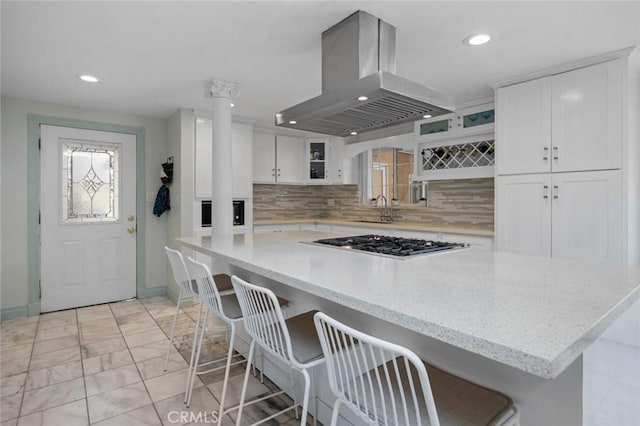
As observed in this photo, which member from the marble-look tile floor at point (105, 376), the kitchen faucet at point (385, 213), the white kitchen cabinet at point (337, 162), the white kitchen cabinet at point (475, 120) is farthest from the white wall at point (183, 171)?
the white kitchen cabinet at point (475, 120)

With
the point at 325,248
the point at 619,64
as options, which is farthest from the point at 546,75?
the point at 325,248

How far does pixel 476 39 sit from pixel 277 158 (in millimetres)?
3202

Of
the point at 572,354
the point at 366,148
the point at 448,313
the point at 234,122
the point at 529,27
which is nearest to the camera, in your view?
the point at 572,354

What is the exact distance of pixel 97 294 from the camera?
3.98 meters

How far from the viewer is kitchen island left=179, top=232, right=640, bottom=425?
780mm

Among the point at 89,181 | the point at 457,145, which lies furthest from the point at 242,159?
the point at 457,145

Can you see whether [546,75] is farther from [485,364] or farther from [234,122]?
[234,122]

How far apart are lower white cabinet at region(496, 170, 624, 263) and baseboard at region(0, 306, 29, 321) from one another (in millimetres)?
4666

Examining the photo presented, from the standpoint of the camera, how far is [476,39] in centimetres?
220

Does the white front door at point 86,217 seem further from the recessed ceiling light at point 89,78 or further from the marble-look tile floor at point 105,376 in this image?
the recessed ceiling light at point 89,78

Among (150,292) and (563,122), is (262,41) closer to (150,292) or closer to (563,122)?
(563,122)

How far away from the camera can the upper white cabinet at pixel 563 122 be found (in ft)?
7.96

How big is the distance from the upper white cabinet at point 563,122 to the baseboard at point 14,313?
4804mm

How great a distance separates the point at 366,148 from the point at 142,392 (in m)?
3.76
